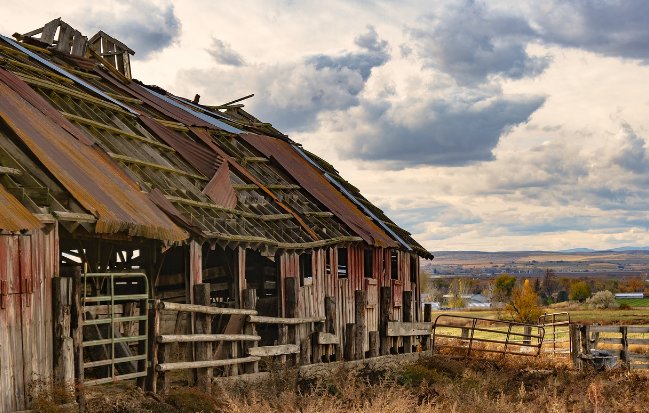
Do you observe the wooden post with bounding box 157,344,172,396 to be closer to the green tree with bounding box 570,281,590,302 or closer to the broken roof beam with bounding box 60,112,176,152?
the broken roof beam with bounding box 60,112,176,152

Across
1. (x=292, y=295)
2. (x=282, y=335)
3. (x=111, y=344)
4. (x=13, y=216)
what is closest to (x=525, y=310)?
(x=292, y=295)

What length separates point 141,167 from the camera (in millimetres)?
17359

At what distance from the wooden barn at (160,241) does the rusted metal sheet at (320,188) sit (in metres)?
0.10

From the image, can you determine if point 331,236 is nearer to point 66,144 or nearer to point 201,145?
point 201,145

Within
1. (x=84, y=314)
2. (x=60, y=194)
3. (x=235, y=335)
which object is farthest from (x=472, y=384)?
(x=60, y=194)

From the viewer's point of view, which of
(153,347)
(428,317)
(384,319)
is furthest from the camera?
(428,317)

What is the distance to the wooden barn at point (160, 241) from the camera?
40.3ft

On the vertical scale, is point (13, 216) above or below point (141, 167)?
below

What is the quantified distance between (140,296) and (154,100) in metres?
11.2

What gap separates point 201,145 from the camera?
21.1m

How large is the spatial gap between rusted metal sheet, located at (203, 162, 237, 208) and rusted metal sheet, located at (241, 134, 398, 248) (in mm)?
3744

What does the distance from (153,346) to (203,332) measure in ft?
5.68

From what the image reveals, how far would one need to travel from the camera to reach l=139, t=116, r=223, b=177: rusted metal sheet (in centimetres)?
1972

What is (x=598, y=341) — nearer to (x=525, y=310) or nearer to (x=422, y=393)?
(x=422, y=393)
